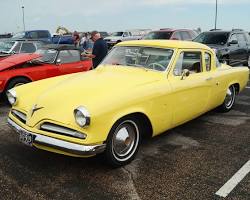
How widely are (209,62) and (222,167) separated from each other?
2.36 metres

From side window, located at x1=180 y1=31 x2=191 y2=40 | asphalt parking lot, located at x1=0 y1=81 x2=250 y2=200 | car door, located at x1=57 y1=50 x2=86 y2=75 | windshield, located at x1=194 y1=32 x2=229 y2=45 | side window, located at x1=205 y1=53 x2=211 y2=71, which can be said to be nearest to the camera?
asphalt parking lot, located at x1=0 y1=81 x2=250 y2=200

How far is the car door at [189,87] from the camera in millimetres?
5090

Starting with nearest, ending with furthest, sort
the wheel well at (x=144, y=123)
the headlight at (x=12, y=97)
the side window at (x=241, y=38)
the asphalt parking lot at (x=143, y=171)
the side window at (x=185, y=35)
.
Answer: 1. the asphalt parking lot at (x=143, y=171)
2. the wheel well at (x=144, y=123)
3. the headlight at (x=12, y=97)
4. the side window at (x=241, y=38)
5. the side window at (x=185, y=35)

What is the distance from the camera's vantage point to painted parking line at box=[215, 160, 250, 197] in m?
3.77

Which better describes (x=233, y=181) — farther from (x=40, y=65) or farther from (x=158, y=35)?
(x=158, y=35)

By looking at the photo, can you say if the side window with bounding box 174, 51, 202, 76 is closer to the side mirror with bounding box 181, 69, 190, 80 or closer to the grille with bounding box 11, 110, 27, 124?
the side mirror with bounding box 181, 69, 190, 80

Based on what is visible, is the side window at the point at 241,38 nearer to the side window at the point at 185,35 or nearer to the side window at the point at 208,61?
the side window at the point at 185,35

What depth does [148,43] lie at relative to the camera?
5543mm

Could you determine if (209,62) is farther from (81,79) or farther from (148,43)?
(81,79)

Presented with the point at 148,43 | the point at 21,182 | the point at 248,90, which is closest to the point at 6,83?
the point at 148,43

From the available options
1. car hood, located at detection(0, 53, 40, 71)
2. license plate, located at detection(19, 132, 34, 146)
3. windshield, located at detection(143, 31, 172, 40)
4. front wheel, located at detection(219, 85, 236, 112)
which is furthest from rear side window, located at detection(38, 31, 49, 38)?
license plate, located at detection(19, 132, 34, 146)

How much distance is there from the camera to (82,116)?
12.7 feet

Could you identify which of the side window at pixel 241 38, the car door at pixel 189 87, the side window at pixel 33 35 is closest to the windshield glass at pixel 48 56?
the car door at pixel 189 87

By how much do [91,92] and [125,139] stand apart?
720mm
